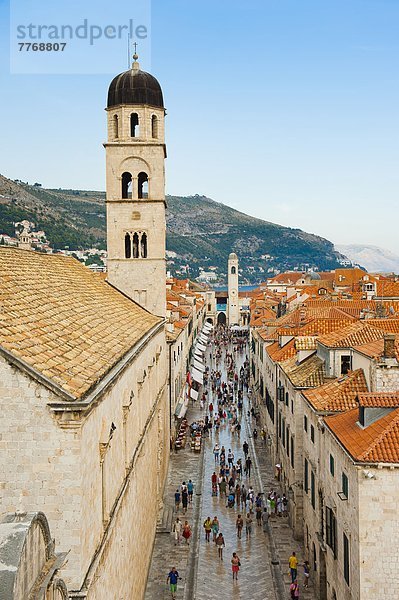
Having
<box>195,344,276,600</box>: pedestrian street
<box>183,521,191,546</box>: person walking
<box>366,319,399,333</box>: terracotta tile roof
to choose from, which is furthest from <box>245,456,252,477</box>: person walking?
<box>366,319,399,333</box>: terracotta tile roof

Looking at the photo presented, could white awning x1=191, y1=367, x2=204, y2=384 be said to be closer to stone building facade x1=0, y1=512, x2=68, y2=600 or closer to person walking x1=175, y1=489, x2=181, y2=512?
person walking x1=175, y1=489, x2=181, y2=512

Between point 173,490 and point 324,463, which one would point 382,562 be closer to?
point 324,463

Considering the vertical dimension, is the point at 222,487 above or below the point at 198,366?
below

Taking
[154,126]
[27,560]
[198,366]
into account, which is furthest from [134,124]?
[198,366]

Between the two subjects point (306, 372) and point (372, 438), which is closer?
point (372, 438)

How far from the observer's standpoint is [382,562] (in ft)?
53.2

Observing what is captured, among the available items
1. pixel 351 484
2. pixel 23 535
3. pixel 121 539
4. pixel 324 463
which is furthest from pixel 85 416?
pixel 324 463

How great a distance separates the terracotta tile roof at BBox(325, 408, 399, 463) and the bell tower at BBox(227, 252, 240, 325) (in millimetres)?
115779

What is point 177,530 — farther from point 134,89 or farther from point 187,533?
→ point 134,89

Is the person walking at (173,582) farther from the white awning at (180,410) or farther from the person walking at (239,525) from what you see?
the white awning at (180,410)

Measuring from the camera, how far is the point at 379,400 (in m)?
18.6

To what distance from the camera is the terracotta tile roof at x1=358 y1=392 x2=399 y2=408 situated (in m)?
18.4

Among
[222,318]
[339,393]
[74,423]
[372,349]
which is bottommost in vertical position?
[222,318]

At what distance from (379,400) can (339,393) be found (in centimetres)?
468
